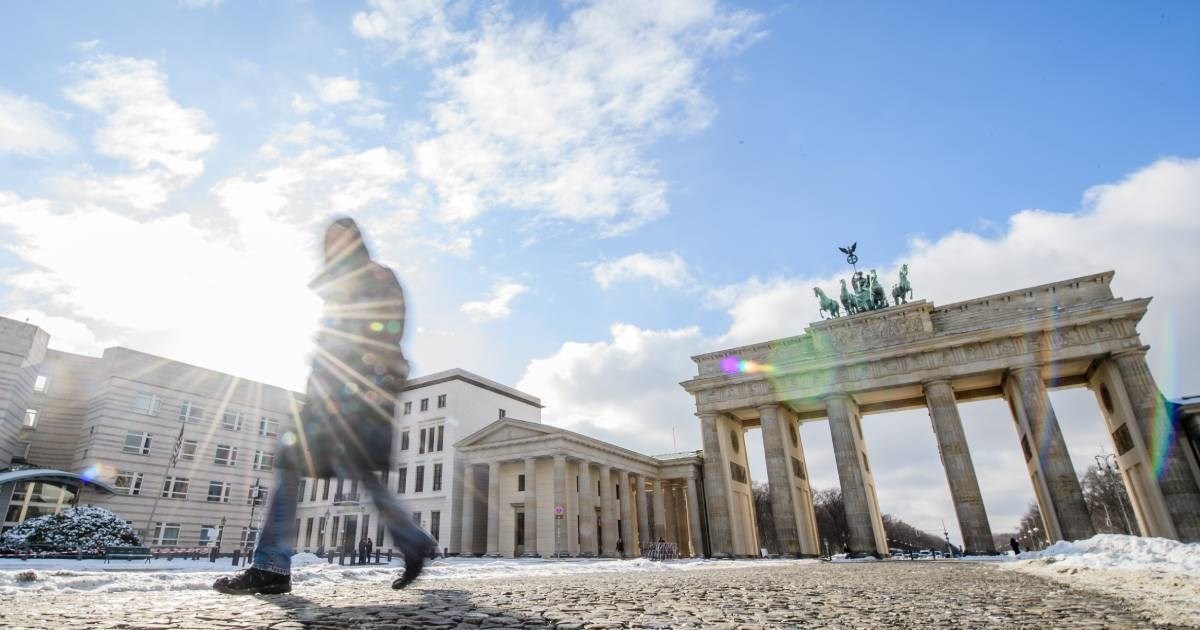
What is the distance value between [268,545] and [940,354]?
3664 cm

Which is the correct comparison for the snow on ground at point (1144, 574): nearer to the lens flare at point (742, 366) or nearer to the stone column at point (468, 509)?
the lens flare at point (742, 366)

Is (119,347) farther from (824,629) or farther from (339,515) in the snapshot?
(824,629)

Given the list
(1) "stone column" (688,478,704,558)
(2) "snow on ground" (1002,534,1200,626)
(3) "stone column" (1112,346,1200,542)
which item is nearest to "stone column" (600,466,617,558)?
(1) "stone column" (688,478,704,558)

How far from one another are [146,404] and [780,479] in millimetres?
41122

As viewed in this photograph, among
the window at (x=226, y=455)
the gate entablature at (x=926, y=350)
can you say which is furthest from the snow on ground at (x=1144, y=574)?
the window at (x=226, y=455)

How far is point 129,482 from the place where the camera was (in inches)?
1388

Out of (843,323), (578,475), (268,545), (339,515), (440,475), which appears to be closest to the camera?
(268,545)

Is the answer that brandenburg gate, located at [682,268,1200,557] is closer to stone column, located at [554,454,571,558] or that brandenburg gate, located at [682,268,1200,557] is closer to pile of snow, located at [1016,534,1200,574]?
stone column, located at [554,454,571,558]

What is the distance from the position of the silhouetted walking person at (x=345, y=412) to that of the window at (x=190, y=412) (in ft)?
139

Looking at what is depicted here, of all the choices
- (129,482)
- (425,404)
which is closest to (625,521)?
(425,404)

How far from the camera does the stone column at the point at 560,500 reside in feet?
129

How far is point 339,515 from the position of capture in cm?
5141

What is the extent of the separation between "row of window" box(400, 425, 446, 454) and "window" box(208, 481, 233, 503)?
42.2ft

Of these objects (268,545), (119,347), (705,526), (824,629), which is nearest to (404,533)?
(268,545)
